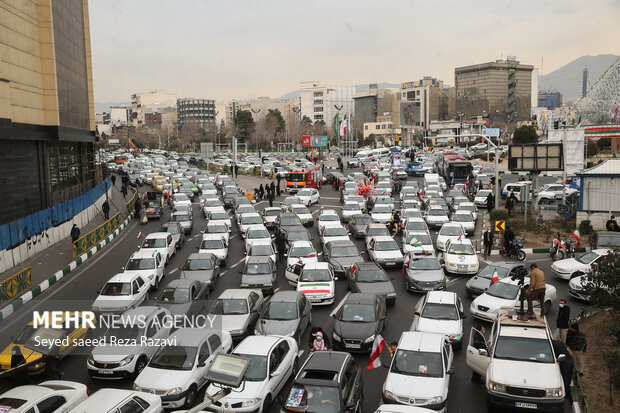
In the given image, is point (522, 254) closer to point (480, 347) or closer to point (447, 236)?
point (447, 236)

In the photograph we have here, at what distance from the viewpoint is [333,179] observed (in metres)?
58.3

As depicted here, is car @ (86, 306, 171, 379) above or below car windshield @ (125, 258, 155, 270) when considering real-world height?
below

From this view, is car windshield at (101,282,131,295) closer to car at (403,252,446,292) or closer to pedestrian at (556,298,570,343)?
car at (403,252,446,292)

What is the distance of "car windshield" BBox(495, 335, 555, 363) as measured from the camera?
1152 centimetres

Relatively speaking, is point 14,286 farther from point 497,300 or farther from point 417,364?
point 497,300

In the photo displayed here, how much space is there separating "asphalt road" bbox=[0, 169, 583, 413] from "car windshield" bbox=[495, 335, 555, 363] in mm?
1141

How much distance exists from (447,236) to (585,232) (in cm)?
862

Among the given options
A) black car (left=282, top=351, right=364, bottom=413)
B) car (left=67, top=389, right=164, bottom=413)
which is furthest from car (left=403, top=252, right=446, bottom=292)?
car (left=67, top=389, right=164, bottom=413)

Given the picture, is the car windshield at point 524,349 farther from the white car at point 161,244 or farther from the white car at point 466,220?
the white car at point 466,220

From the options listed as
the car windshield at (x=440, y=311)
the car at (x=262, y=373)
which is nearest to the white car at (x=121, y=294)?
the car at (x=262, y=373)

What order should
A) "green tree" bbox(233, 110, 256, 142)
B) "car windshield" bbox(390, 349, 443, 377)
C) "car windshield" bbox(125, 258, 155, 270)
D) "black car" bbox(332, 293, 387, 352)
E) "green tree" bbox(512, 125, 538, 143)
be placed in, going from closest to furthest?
"car windshield" bbox(390, 349, 443, 377) → "black car" bbox(332, 293, 387, 352) → "car windshield" bbox(125, 258, 155, 270) → "green tree" bbox(512, 125, 538, 143) → "green tree" bbox(233, 110, 256, 142)

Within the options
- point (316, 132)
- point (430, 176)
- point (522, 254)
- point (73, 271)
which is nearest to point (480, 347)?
point (522, 254)

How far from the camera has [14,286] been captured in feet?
66.3

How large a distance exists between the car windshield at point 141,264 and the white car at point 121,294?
193cm
